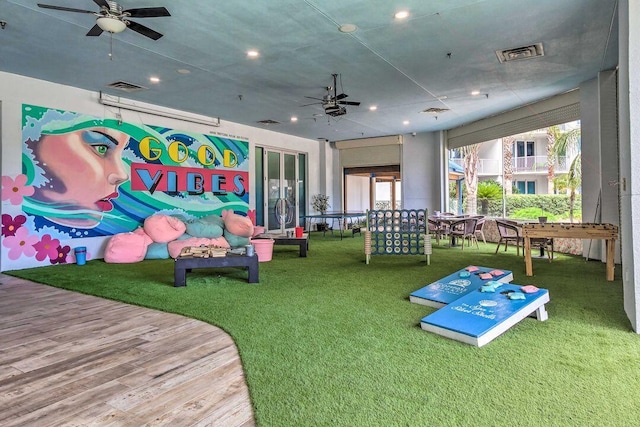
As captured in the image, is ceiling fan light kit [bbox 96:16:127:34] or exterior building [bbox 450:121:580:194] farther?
exterior building [bbox 450:121:580:194]

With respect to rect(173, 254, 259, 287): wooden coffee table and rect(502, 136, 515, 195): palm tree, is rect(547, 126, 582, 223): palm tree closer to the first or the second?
rect(502, 136, 515, 195): palm tree

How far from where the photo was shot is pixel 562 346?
280 cm

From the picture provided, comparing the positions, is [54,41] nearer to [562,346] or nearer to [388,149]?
[562,346]

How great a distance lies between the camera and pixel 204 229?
7785 mm

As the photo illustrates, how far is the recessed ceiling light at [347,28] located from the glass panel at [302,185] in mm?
8189

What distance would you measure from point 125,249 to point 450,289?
574 centimetres

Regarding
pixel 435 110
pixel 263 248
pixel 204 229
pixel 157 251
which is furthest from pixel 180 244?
pixel 435 110

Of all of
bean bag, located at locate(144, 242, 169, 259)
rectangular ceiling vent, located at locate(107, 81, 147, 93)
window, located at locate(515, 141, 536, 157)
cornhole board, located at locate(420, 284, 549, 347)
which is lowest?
cornhole board, located at locate(420, 284, 549, 347)

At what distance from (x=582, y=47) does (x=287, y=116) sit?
6151mm

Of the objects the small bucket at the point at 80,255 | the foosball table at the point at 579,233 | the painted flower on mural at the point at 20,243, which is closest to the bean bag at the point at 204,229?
the small bucket at the point at 80,255

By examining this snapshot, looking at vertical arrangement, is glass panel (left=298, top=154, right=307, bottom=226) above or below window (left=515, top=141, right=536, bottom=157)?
below

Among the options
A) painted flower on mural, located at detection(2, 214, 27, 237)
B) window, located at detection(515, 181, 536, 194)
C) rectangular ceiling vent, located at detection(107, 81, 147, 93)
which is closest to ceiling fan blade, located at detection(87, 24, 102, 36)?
rectangular ceiling vent, located at detection(107, 81, 147, 93)

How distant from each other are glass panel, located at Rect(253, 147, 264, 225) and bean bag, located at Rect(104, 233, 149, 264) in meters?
4.17

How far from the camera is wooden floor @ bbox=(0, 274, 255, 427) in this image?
2012 mm
